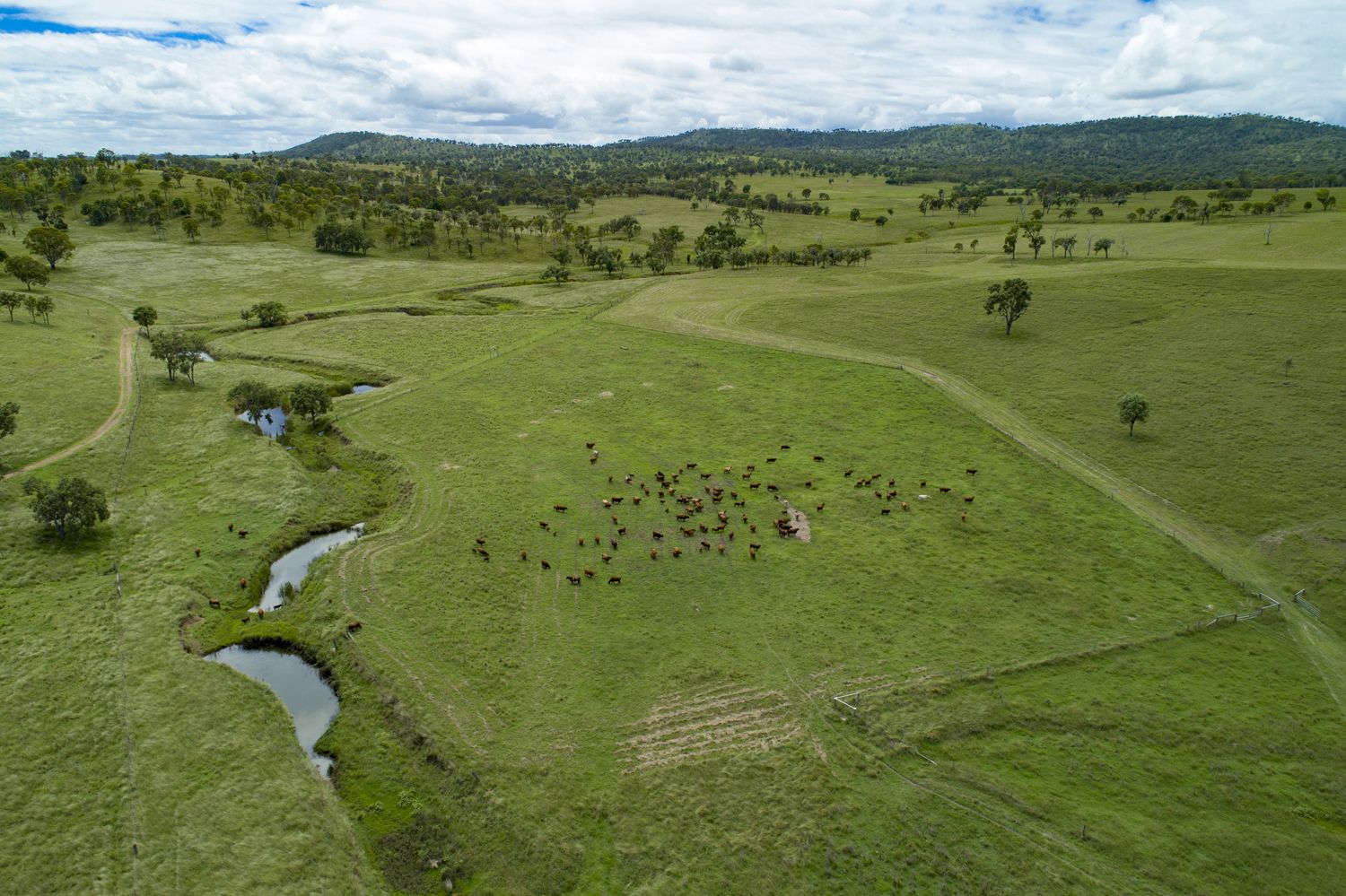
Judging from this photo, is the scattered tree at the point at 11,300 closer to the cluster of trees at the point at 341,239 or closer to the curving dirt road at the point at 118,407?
the curving dirt road at the point at 118,407

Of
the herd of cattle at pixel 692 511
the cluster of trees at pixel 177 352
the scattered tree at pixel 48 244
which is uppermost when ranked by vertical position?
the scattered tree at pixel 48 244

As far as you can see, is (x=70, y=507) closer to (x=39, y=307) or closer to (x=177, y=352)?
(x=177, y=352)

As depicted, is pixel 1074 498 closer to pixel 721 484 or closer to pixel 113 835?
pixel 721 484

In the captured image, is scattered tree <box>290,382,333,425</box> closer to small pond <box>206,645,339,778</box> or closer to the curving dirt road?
the curving dirt road

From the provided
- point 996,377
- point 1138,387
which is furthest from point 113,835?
point 1138,387

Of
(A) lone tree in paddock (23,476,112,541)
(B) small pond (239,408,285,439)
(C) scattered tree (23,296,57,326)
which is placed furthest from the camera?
(C) scattered tree (23,296,57,326)

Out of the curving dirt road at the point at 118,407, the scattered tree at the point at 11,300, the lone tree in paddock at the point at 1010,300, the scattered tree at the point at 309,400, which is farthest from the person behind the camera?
the lone tree in paddock at the point at 1010,300

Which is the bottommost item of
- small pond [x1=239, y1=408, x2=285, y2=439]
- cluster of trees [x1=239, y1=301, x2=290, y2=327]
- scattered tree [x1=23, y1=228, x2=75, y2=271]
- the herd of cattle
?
the herd of cattle

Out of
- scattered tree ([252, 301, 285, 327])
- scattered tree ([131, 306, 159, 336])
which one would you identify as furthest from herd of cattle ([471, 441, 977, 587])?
scattered tree ([131, 306, 159, 336])

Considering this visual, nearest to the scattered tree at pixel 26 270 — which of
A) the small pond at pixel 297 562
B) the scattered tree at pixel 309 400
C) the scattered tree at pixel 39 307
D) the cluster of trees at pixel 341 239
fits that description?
the scattered tree at pixel 39 307
